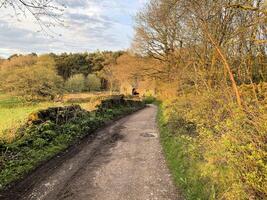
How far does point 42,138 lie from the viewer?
12.4 metres

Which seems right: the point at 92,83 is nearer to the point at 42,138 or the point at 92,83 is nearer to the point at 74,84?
the point at 74,84

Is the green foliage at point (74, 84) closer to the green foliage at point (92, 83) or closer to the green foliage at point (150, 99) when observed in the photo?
the green foliage at point (92, 83)

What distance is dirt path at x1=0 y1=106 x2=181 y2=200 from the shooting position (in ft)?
24.8

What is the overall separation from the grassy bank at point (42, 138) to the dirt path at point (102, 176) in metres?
0.48

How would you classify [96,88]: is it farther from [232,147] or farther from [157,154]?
[232,147]

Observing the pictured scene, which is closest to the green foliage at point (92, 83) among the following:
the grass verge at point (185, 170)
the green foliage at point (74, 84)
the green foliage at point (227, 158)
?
the green foliage at point (74, 84)

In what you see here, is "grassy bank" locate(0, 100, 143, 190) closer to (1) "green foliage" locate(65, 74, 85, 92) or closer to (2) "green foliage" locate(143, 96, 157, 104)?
(1) "green foliage" locate(65, 74, 85, 92)

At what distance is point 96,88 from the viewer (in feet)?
224

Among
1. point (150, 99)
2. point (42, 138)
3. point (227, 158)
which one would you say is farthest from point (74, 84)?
point (227, 158)

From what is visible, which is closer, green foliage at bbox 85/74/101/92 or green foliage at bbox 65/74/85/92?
green foliage at bbox 65/74/85/92

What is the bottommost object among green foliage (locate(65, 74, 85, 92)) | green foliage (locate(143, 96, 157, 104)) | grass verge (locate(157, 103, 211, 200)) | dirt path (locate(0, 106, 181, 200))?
dirt path (locate(0, 106, 181, 200))

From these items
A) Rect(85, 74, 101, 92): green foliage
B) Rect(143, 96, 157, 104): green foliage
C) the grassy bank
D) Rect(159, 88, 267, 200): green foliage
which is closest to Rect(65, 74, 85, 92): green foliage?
the grassy bank

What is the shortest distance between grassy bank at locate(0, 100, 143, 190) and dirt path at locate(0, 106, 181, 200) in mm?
480

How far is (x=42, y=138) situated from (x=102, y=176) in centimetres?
462
